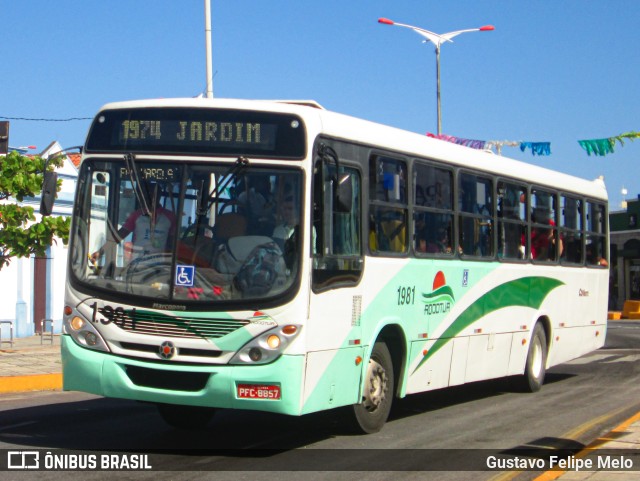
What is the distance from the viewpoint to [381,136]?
10750mm

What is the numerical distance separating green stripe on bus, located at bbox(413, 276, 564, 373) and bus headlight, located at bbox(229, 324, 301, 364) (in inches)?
114

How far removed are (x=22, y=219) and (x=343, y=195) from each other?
1270 centimetres

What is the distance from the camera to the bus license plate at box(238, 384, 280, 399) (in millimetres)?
8656

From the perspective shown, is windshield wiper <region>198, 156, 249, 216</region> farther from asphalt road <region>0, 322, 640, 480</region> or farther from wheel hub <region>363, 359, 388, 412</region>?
wheel hub <region>363, 359, 388, 412</region>

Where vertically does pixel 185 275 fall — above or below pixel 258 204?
below

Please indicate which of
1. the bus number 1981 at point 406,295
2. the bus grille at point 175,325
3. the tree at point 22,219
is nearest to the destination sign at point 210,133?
the bus grille at point 175,325

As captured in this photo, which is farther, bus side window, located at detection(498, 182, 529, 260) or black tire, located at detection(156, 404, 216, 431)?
bus side window, located at detection(498, 182, 529, 260)

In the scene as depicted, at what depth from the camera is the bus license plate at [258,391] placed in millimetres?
8656

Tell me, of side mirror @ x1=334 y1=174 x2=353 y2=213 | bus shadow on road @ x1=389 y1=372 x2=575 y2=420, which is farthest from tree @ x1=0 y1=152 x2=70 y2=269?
side mirror @ x1=334 y1=174 x2=353 y2=213

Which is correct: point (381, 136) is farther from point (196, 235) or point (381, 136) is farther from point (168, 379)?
point (168, 379)

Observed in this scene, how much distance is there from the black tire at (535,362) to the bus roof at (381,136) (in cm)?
226

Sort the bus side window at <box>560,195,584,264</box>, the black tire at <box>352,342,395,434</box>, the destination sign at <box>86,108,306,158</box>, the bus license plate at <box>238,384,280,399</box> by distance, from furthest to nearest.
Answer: the bus side window at <box>560,195,584,264</box> → the black tire at <box>352,342,395,434</box> → the destination sign at <box>86,108,306,158</box> → the bus license plate at <box>238,384,280,399</box>

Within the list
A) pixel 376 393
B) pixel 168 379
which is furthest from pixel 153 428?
pixel 376 393

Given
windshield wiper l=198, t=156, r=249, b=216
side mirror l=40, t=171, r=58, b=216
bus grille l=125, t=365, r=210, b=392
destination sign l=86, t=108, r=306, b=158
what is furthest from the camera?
side mirror l=40, t=171, r=58, b=216
